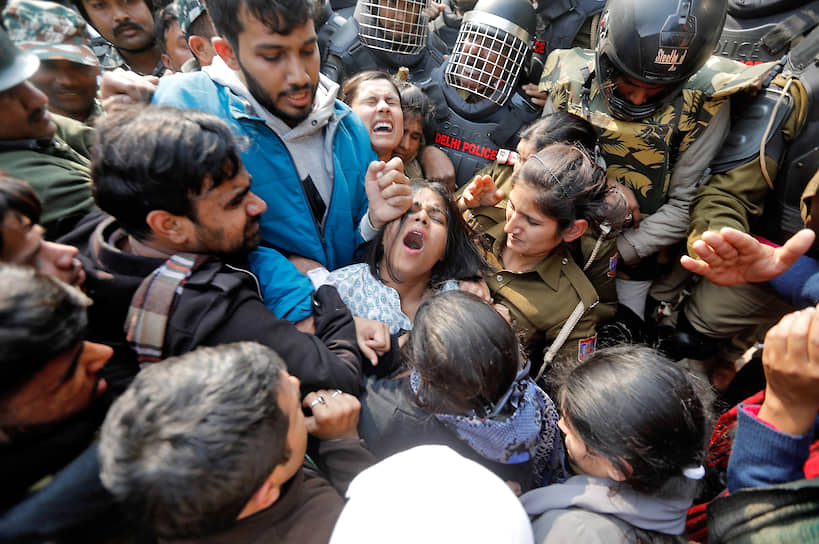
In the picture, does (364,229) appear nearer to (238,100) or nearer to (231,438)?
(238,100)

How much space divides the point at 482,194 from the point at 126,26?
2937 millimetres

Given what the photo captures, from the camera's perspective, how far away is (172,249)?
52.1 inches

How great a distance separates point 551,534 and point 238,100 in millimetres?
1839

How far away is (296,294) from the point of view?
1.59 metres

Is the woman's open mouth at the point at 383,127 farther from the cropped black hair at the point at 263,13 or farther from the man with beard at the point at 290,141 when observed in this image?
the cropped black hair at the point at 263,13

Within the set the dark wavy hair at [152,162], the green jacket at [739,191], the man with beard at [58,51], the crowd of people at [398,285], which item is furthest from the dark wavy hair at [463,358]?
the man with beard at [58,51]

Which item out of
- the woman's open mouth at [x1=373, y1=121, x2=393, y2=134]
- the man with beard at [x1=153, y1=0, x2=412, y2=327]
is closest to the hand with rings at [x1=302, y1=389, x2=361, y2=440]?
the man with beard at [x1=153, y1=0, x2=412, y2=327]

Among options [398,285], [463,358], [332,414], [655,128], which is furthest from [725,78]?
[332,414]

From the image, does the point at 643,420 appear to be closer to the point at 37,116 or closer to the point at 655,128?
the point at 655,128

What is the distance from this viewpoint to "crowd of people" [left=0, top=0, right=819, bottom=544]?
875 millimetres

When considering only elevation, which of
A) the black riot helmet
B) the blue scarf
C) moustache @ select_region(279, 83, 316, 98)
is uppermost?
the black riot helmet

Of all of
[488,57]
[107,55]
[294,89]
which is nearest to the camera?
[294,89]

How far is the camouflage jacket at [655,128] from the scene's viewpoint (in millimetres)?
2338

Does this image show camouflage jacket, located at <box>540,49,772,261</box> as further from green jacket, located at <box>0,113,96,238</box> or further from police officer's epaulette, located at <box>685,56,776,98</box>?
green jacket, located at <box>0,113,96,238</box>
